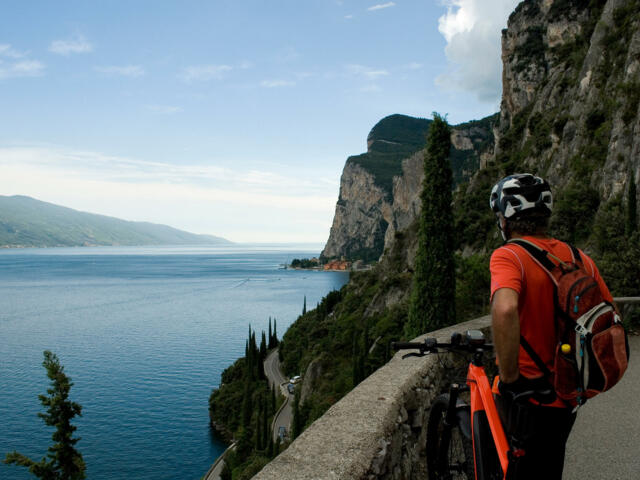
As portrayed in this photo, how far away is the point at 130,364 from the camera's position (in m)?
53.6

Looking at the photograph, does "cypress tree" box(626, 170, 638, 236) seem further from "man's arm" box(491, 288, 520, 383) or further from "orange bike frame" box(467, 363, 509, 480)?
"man's arm" box(491, 288, 520, 383)

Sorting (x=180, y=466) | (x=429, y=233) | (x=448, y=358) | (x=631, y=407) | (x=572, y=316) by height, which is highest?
(x=429, y=233)

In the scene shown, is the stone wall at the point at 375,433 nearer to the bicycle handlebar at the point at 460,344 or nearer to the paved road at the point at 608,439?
the bicycle handlebar at the point at 460,344

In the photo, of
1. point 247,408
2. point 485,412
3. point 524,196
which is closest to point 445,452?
point 485,412

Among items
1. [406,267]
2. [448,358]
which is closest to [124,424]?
[406,267]

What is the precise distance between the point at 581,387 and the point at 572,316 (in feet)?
1.09

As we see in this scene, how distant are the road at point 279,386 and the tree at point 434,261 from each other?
89.8ft

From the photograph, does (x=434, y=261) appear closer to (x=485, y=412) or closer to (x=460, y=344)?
(x=460, y=344)

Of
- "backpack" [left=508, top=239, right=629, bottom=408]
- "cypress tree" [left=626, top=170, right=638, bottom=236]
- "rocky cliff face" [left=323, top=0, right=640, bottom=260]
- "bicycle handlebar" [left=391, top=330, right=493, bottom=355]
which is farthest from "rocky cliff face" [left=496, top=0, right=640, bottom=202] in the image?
"backpack" [left=508, top=239, right=629, bottom=408]

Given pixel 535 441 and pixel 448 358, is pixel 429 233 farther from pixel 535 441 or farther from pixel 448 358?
pixel 535 441

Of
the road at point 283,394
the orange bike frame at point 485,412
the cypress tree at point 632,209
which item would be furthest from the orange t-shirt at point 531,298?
the road at point 283,394

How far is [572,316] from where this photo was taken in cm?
201

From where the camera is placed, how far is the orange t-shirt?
2092 mm

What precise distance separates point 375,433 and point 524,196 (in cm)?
181
